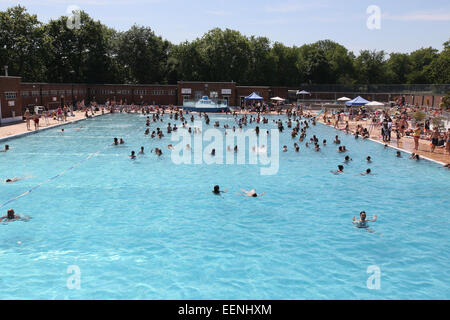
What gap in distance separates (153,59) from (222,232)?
196 ft

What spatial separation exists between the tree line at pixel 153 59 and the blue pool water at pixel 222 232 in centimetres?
4180

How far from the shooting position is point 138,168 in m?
20.2

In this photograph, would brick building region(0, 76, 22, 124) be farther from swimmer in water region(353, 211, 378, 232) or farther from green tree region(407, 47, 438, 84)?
green tree region(407, 47, 438, 84)

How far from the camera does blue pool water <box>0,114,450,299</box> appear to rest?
30.0 ft

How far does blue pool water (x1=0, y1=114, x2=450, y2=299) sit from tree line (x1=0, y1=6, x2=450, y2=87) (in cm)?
4180

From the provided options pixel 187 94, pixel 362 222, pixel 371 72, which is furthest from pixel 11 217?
pixel 371 72

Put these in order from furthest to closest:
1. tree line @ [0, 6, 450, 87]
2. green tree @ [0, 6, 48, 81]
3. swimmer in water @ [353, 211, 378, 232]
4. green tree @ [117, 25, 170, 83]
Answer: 1. green tree @ [117, 25, 170, 83]
2. tree line @ [0, 6, 450, 87]
3. green tree @ [0, 6, 48, 81]
4. swimmer in water @ [353, 211, 378, 232]

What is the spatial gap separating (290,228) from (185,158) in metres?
11.3

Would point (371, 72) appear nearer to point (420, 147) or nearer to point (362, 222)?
point (420, 147)

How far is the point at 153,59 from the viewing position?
220 ft

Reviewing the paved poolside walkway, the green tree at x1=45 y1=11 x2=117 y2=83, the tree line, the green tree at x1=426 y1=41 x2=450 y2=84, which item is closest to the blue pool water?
the paved poolside walkway

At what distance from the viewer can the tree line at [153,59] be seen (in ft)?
180

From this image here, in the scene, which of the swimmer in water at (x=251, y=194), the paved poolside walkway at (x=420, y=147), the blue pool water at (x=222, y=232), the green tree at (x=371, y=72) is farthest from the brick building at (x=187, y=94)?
the swimmer in water at (x=251, y=194)

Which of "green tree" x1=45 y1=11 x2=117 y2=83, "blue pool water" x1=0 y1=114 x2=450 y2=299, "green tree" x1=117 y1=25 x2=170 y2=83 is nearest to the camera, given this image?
"blue pool water" x1=0 y1=114 x2=450 y2=299
